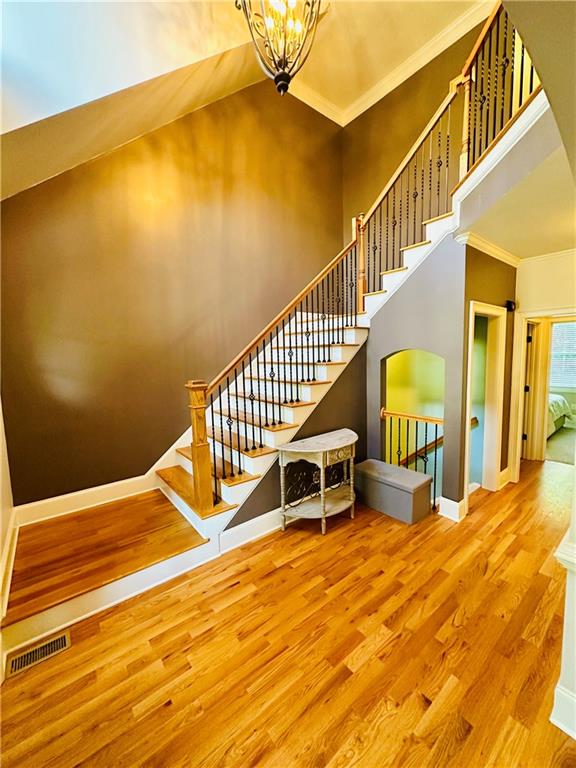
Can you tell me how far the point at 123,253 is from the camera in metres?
2.94

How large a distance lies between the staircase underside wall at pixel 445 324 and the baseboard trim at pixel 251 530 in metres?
1.68

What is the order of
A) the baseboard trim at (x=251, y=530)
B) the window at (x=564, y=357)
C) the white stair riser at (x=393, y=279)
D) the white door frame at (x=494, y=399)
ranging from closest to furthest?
the baseboard trim at (x=251, y=530)
the white stair riser at (x=393, y=279)
the white door frame at (x=494, y=399)
the window at (x=564, y=357)

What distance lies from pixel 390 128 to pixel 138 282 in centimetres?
427

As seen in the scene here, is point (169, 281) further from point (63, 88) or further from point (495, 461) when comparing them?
point (495, 461)

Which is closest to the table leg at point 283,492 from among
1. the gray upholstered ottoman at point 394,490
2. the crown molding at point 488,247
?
the gray upholstered ottoman at point 394,490

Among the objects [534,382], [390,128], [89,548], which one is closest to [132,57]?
[89,548]

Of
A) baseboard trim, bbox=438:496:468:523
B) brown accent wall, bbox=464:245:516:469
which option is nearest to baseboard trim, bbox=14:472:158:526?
baseboard trim, bbox=438:496:468:523

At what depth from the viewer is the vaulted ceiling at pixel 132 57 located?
1.47 metres

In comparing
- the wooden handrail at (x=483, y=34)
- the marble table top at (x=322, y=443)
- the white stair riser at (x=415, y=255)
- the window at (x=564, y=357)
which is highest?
the wooden handrail at (x=483, y=34)

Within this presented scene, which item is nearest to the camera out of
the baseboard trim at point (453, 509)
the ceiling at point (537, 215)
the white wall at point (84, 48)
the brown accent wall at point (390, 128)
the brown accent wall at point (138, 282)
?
the white wall at point (84, 48)

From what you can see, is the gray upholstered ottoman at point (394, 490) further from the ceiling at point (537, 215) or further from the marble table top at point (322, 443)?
the ceiling at point (537, 215)

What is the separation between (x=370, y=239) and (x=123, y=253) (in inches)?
139

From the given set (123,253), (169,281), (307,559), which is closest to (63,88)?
(123,253)

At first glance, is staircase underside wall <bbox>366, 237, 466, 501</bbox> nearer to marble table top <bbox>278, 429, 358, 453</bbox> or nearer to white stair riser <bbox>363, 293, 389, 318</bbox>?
white stair riser <bbox>363, 293, 389, 318</bbox>
